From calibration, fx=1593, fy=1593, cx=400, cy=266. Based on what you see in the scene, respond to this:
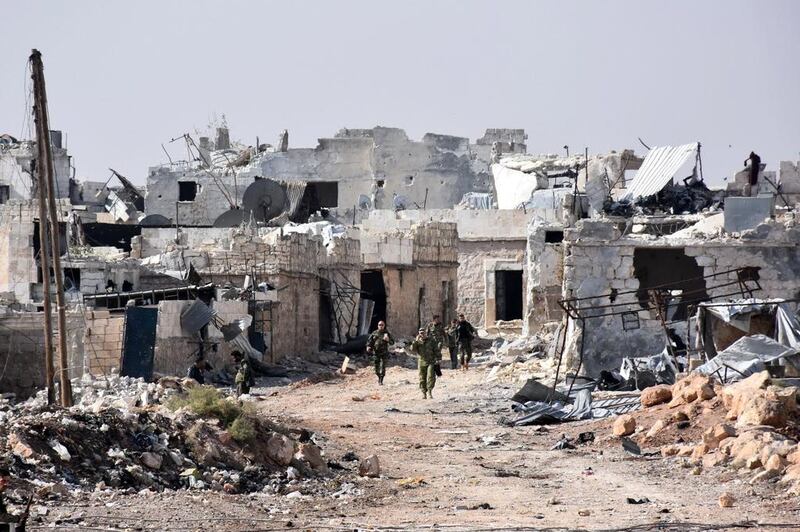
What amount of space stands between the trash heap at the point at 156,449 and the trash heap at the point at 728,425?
389 centimetres

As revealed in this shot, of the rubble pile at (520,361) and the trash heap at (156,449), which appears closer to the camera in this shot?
the trash heap at (156,449)

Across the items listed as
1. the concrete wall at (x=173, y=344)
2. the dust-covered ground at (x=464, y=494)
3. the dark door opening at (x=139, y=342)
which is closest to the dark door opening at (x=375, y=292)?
the concrete wall at (x=173, y=344)

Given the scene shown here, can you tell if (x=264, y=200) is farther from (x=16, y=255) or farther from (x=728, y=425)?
(x=728, y=425)

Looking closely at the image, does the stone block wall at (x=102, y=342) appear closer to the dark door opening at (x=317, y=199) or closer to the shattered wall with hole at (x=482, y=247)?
the shattered wall with hole at (x=482, y=247)

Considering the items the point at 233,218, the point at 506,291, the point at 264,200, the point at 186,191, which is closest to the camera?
the point at 506,291

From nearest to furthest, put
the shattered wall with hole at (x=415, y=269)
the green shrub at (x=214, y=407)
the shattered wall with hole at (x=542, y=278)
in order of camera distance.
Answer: the green shrub at (x=214, y=407), the shattered wall with hole at (x=542, y=278), the shattered wall with hole at (x=415, y=269)

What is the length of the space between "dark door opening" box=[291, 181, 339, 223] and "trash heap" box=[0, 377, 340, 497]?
33655mm

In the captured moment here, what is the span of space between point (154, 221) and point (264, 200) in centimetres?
519

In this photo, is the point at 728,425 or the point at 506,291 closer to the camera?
the point at 728,425

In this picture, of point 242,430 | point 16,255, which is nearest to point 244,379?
point 242,430

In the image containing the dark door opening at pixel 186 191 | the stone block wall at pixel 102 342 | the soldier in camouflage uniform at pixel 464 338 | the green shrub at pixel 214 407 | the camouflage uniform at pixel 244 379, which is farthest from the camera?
the dark door opening at pixel 186 191

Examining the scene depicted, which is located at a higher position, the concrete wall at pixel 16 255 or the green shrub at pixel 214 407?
the concrete wall at pixel 16 255

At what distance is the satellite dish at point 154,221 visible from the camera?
49.3 metres

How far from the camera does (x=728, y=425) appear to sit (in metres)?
16.6
